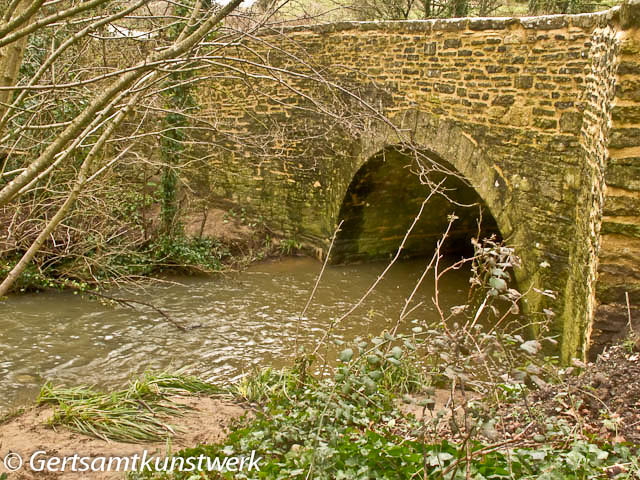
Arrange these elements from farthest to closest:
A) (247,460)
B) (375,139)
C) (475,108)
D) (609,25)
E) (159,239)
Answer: (159,239) → (375,139) → (475,108) → (609,25) → (247,460)

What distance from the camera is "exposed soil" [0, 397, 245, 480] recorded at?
397 cm

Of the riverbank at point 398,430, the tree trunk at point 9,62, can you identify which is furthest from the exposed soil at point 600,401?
the tree trunk at point 9,62

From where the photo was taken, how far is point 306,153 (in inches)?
432

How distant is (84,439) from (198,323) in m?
3.94

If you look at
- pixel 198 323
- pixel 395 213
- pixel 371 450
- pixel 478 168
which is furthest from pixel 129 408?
pixel 395 213

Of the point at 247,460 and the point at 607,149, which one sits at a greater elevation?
the point at 607,149

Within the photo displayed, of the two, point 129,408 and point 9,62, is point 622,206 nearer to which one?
point 129,408

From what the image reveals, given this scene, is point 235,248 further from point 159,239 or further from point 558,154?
point 558,154

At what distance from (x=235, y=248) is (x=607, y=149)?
7.59 m

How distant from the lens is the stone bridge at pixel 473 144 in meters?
4.54

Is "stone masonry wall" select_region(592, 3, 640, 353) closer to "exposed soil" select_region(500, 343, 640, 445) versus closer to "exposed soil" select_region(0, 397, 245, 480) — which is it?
"exposed soil" select_region(500, 343, 640, 445)

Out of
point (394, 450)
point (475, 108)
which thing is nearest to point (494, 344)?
point (394, 450)

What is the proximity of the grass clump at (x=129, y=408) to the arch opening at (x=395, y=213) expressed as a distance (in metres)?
5.31

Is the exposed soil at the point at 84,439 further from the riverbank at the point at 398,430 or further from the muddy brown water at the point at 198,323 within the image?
the muddy brown water at the point at 198,323
